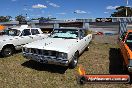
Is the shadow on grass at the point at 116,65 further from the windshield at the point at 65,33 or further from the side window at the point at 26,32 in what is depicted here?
the side window at the point at 26,32

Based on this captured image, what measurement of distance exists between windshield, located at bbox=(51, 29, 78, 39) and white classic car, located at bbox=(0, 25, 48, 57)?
6.31ft

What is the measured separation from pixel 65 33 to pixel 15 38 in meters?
2.72

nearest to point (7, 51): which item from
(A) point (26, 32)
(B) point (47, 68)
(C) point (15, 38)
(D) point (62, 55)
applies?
(C) point (15, 38)

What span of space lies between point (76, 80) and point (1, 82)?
2.64 metres

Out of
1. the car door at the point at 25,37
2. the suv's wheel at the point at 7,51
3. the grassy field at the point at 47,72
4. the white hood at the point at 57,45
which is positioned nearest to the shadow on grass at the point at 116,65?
the grassy field at the point at 47,72

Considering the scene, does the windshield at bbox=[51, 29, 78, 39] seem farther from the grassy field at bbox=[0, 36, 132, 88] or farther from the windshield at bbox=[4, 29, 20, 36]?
the windshield at bbox=[4, 29, 20, 36]

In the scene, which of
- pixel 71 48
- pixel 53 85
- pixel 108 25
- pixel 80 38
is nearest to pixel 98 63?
pixel 80 38

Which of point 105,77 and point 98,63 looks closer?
point 105,77

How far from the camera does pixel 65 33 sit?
1028cm

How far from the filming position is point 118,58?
35.9ft

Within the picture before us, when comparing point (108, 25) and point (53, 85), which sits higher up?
point (108, 25)

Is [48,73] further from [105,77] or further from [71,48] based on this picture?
[105,77]

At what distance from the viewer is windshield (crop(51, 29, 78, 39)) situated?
9.95 metres

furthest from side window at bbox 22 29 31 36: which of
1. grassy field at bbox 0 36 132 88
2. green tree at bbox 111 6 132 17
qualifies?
green tree at bbox 111 6 132 17
